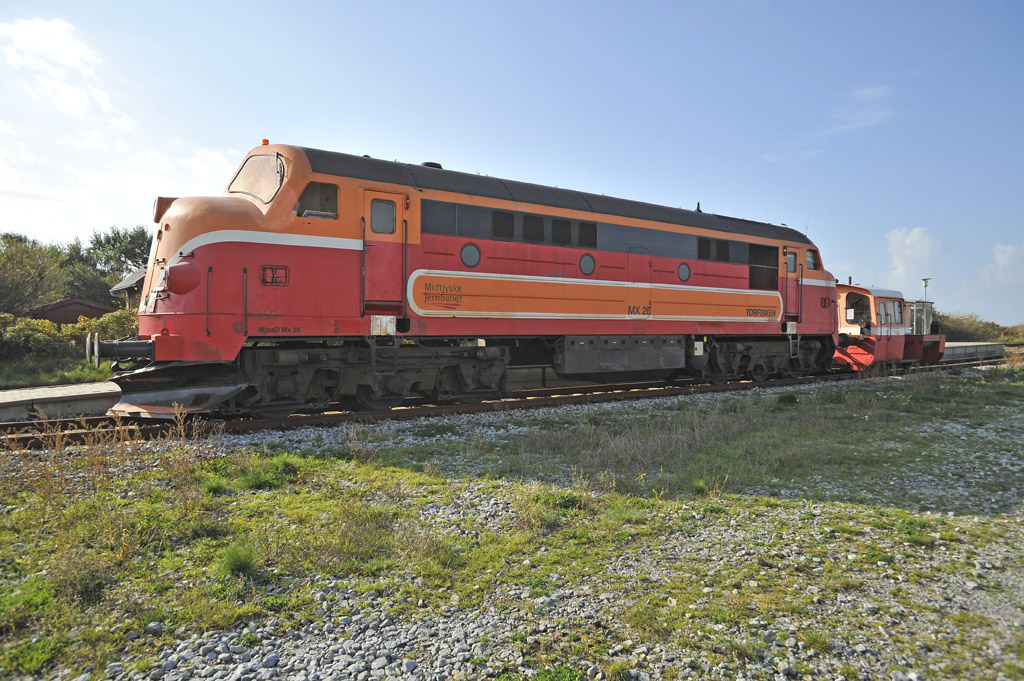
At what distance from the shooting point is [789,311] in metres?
16.8

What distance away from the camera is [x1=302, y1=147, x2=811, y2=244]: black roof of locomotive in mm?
9570

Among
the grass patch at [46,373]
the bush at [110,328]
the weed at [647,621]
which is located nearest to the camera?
the weed at [647,621]

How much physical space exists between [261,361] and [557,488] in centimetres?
526

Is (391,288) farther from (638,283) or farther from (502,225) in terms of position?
(638,283)

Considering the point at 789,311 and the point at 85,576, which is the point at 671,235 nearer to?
the point at 789,311

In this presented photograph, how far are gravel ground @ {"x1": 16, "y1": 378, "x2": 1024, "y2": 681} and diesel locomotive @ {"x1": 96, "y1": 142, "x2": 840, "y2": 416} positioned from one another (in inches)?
188

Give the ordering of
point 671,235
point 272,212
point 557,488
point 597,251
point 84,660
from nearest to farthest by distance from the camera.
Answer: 1. point 84,660
2. point 557,488
3. point 272,212
4. point 597,251
5. point 671,235

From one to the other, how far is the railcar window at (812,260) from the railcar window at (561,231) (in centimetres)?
956

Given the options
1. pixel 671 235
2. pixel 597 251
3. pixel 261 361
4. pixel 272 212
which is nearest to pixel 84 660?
pixel 261 361

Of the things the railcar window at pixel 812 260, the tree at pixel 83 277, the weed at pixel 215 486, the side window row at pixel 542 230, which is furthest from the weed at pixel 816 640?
the tree at pixel 83 277

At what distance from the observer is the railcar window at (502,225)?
435 inches

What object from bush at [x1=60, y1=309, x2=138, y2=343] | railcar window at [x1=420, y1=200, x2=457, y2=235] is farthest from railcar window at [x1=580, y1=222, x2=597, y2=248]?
bush at [x1=60, y1=309, x2=138, y2=343]

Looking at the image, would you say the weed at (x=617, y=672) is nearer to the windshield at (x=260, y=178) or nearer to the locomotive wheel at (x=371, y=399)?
the locomotive wheel at (x=371, y=399)

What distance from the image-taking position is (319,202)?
927 cm
